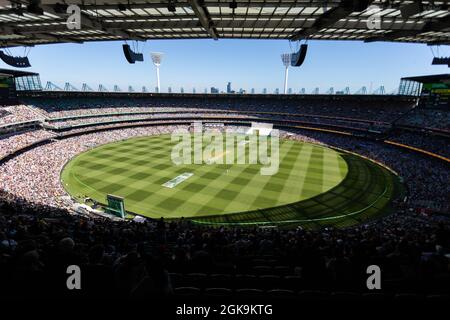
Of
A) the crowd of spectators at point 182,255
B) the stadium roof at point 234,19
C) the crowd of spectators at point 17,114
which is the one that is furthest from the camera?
the crowd of spectators at point 17,114

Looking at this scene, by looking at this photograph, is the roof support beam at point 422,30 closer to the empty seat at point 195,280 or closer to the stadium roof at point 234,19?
the stadium roof at point 234,19

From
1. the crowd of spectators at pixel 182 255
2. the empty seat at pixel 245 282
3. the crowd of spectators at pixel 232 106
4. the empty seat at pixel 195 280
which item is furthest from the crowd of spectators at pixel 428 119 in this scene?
the empty seat at pixel 195 280

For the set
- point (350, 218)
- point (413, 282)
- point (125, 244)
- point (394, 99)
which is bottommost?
point (350, 218)

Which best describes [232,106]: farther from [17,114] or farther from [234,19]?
[234,19]

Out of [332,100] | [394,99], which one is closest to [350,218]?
[394,99]

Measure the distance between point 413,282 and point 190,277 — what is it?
14.5 feet

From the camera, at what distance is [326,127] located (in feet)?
208

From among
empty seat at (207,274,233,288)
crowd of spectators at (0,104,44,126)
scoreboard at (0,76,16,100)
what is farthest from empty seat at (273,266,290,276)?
scoreboard at (0,76,16,100)

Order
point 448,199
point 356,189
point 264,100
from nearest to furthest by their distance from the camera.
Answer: point 448,199 < point 356,189 < point 264,100

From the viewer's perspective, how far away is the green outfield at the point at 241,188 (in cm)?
2531

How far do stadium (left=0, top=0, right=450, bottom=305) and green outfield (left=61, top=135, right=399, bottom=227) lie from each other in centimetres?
26

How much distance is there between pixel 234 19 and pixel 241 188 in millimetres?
21149

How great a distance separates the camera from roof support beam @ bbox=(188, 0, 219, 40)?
411 inches

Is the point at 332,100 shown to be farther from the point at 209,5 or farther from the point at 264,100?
the point at 209,5
